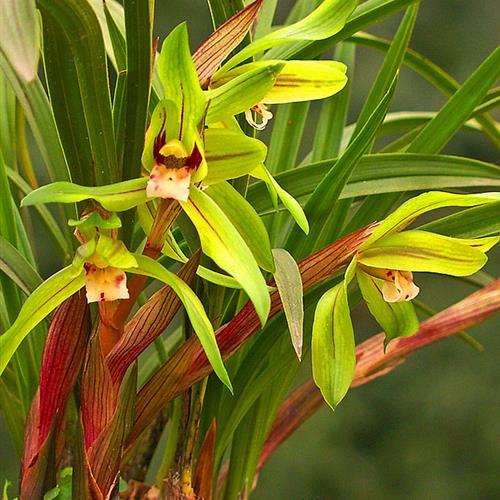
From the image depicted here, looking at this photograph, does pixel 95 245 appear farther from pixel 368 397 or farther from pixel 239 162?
pixel 368 397

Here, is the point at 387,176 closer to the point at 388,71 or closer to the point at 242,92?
the point at 388,71

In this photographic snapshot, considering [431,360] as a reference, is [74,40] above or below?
above

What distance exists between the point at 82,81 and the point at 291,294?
17 centimetres

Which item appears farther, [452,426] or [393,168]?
[452,426]

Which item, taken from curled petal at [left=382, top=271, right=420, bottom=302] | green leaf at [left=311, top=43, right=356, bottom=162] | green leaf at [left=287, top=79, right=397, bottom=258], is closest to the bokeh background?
green leaf at [left=311, top=43, right=356, bottom=162]

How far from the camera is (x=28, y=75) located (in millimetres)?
348

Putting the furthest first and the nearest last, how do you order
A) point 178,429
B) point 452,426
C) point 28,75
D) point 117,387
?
point 452,426, point 178,429, point 117,387, point 28,75

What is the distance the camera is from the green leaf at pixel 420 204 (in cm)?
47

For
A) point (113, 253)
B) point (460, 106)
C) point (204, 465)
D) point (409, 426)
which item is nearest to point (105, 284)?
point (113, 253)

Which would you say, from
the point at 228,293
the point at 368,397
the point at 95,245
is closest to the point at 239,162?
the point at 95,245

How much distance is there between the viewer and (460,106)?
2.10 feet

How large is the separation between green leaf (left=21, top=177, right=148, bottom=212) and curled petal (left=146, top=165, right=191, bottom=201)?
2cm

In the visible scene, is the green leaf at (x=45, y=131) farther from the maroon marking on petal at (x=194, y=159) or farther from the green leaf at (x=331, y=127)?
the green leaf at (x=331, y=127)

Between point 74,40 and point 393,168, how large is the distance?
274 millimetres
